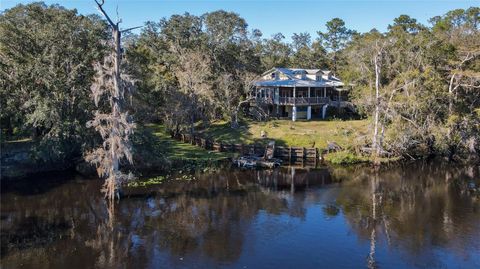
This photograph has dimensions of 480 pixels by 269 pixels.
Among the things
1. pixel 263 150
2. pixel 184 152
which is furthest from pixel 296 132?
pixel 184 152

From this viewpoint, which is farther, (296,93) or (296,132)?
(296,93)

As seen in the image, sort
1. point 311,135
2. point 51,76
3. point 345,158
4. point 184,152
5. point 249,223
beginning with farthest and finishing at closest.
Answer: point 311,135
point 184,152
point 345,158
point 51,76
point 249,223

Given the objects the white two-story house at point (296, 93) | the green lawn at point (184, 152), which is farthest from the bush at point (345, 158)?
the white two-story house at point (296, 93)

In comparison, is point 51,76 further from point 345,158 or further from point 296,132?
point 345,158

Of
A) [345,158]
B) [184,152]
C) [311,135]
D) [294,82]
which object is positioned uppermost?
[294,82]

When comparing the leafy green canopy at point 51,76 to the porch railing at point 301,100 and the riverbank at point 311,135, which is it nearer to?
the riverbank at point 311,135

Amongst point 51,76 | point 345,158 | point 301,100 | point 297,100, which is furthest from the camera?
point 301,100

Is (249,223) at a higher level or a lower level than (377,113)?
lower
